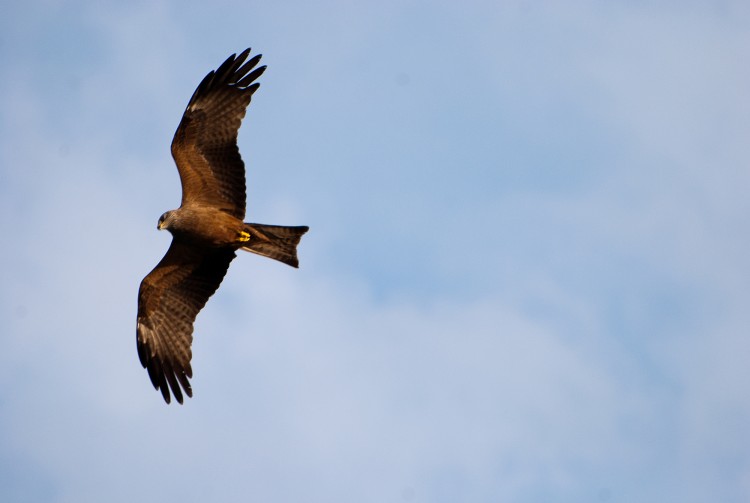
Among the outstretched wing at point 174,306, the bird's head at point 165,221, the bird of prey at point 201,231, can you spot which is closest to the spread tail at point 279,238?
the bird of prey at point 201,231

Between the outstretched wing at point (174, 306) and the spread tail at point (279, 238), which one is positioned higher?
the spread tail at point (279, 238)

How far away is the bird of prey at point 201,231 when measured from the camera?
11727 millimetres

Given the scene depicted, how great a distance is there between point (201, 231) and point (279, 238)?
Answer: 1.06 meters

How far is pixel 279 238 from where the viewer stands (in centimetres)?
1177

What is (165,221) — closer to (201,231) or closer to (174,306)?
(201,231)

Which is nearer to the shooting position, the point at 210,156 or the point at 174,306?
the point at 210,156

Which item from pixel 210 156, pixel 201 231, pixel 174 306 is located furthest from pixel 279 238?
pixel 174 306

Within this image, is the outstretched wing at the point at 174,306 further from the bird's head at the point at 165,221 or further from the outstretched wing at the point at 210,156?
the outstretched wing at the point at 210,156

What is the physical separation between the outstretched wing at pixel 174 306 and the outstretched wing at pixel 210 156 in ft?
2.50

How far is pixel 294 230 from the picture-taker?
1173 centimetres

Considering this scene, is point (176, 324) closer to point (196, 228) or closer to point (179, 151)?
point (196, 228)

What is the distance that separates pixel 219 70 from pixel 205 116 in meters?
0.77

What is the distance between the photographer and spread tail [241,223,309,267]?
38.4 ft

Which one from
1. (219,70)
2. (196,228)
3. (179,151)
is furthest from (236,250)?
(219,70)
